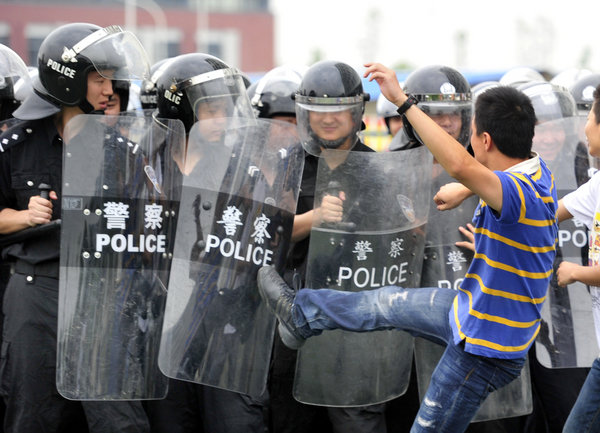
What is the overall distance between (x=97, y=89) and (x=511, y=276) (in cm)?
229

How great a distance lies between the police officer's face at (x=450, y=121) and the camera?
4.56 metres

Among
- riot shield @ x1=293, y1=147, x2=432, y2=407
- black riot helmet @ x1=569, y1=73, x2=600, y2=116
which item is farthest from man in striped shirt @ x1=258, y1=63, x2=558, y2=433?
black riot helmet @ x1=569, y1=73, x2=600, y2=116

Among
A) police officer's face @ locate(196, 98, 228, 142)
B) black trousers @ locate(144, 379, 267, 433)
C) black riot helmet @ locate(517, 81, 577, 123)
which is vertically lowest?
black trousers @ locate(144, 379, 267, 433)

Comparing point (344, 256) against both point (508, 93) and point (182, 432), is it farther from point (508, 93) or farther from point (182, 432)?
point (182, 432)

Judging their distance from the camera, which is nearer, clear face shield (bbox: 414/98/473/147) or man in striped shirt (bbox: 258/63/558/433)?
man in striped shirt (bbox: 258/63/558/433)

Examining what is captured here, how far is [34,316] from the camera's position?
4297 millimetres

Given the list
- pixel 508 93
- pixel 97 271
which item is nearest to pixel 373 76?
pixel 508 93

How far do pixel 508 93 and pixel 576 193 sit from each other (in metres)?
0.77

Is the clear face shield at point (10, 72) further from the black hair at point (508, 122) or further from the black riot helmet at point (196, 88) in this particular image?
the black hair at point (508, 122)

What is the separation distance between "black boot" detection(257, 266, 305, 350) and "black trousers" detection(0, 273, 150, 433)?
3.02 ft

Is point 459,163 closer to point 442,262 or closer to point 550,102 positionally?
point 442,262

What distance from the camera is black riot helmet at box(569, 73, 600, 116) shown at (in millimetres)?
5727

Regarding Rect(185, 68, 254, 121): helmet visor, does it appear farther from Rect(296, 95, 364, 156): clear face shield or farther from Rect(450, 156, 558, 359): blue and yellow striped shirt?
Rect(450, 156, 558, 359): blue and yellow striped shirt

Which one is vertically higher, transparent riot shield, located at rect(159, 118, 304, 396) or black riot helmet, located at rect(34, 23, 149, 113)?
black riot helmet, located at rect(34, 23, 149, 113)
